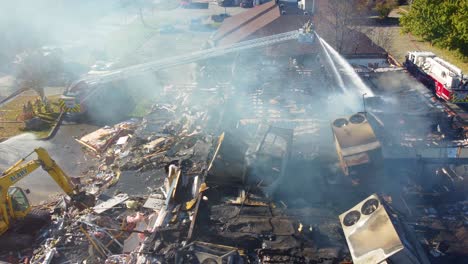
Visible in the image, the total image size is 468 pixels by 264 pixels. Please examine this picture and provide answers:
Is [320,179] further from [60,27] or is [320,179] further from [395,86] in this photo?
[60,27]

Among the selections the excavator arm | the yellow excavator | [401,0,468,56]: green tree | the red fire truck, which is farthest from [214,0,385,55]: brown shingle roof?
the yellow excavator

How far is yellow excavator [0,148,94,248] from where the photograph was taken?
33.8 feet

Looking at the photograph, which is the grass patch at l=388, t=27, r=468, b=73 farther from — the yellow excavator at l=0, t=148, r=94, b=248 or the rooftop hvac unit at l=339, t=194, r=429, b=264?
the yellow excavator at l=0, t=148, r=94, b=248

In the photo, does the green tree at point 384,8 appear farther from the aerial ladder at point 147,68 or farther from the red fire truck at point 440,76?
the aerial ladder at point 147,68

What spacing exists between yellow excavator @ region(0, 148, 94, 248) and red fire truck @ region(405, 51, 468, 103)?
17628 mm

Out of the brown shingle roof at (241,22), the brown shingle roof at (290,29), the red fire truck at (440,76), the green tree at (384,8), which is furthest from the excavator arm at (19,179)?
the green tree at (384,8)

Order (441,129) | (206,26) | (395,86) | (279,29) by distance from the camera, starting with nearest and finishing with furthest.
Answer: (441,129), (395,86), (279,29), (206,26)

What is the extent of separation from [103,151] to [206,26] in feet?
78.1

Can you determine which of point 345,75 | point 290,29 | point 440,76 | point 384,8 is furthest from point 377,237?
point 384,8

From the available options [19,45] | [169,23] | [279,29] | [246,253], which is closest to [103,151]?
[246,253]

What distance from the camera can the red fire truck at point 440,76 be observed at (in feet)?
58.9

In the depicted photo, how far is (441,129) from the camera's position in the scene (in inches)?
531

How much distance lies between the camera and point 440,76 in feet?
63.2

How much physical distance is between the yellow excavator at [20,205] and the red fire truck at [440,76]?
17.6 meters
